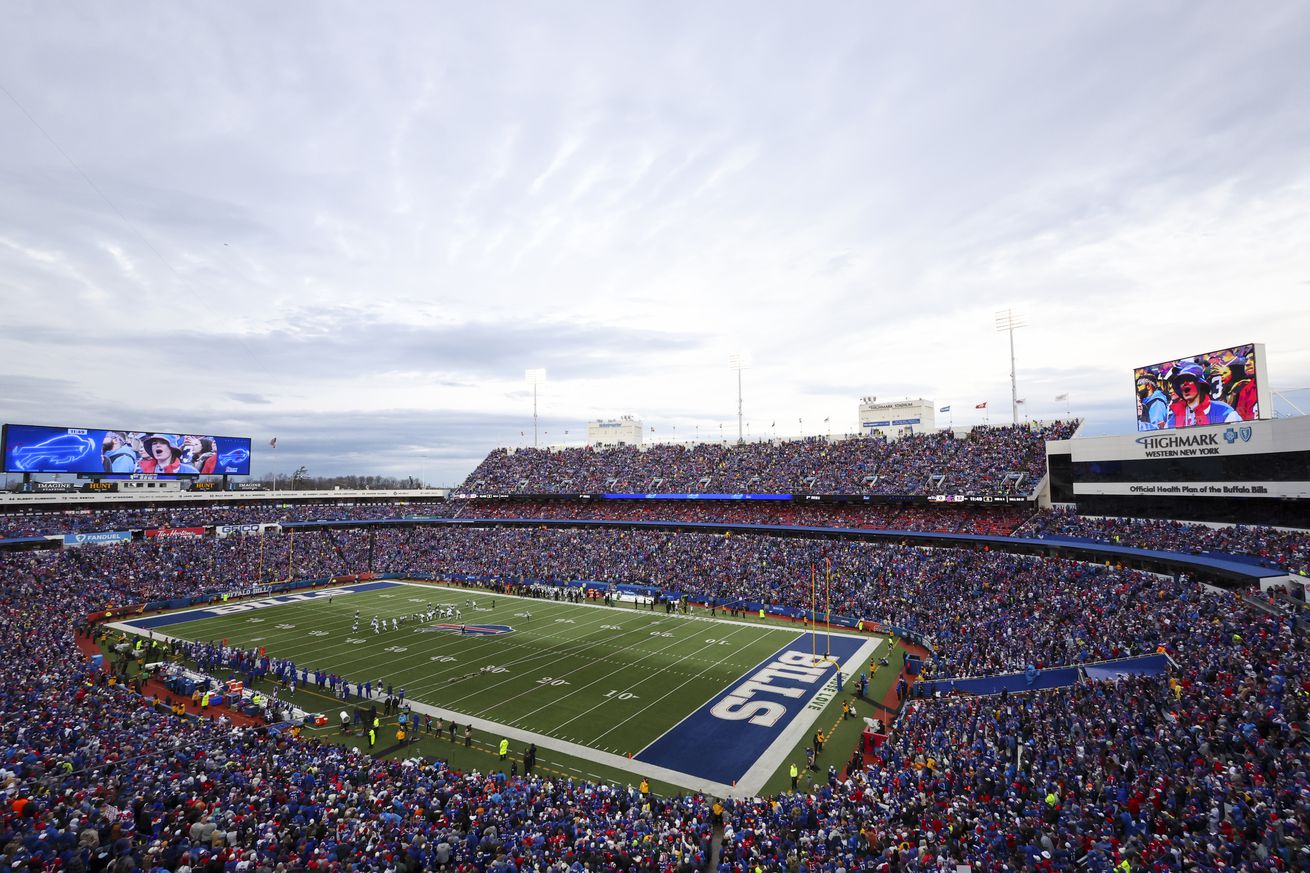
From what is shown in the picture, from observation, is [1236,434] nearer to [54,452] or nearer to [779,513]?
[779,513]

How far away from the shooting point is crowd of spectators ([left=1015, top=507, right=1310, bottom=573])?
27013 millimetres

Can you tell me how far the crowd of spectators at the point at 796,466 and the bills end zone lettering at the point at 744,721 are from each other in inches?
902

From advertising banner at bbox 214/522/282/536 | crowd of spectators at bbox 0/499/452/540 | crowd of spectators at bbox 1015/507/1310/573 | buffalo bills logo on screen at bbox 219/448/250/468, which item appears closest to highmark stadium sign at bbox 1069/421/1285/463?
crowd of spectators at bbox 1015/507/1310/573

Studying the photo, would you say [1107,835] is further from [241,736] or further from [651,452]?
[651,452]

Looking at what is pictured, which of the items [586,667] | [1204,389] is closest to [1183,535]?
[1204,389]

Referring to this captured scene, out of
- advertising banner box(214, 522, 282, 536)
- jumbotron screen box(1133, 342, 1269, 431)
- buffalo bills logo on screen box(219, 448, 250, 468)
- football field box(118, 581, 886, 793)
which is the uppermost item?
jumbotron screen box(1133, 342, 1269, 431)

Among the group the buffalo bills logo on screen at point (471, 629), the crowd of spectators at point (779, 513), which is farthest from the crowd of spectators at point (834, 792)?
the crowd of spectators at point (779, 513)

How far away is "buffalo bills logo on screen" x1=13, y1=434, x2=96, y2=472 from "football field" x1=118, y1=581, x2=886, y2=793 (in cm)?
2151

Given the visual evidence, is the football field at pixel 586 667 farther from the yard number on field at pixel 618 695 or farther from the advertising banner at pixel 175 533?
Result: the advertising banner at pixel 175 533

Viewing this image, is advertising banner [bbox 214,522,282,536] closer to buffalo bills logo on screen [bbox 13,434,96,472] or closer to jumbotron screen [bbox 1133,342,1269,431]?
buffalo bills logo on screen [bbox 13,434,96,472]

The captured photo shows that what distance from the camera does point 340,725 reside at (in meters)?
25.9

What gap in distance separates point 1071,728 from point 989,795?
395 centimetres

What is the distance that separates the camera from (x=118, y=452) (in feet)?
196

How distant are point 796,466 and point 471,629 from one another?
3462 cm
